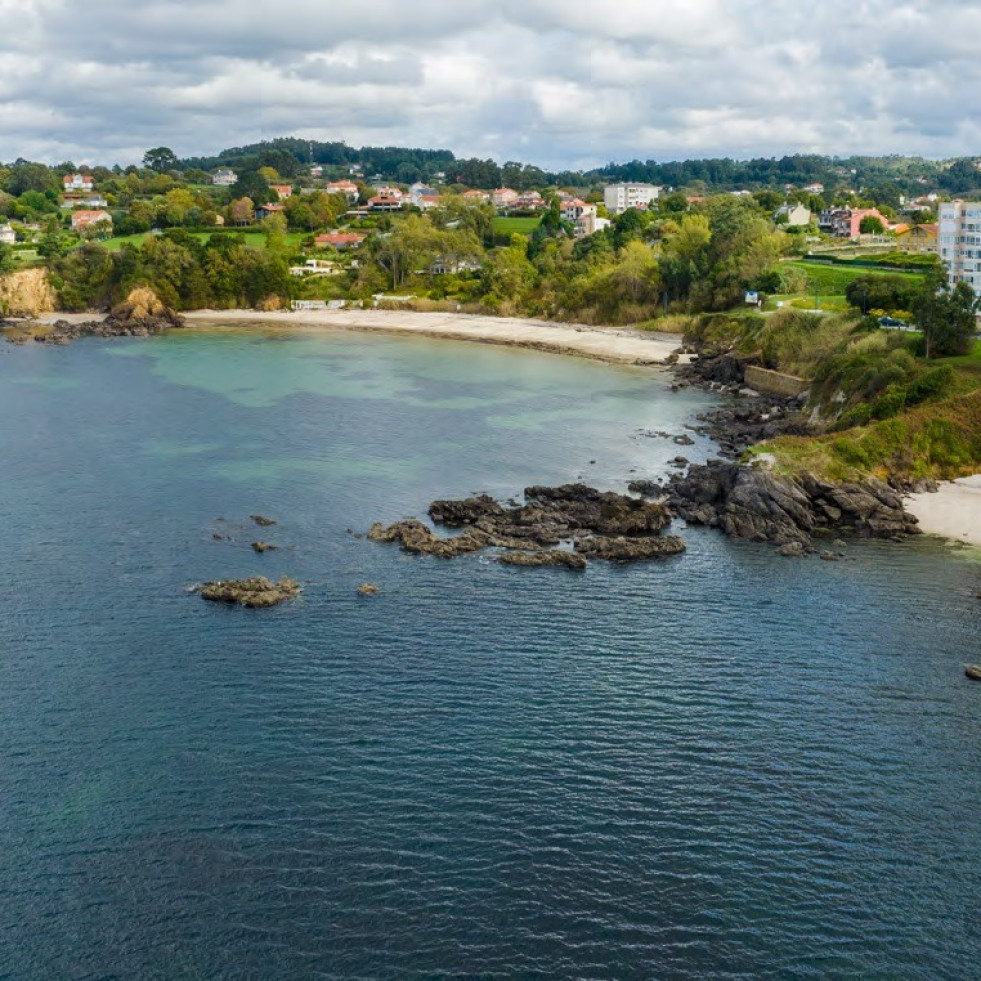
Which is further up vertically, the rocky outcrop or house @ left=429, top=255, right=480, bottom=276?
house @ left=429, top=255, right=480, bottom=276

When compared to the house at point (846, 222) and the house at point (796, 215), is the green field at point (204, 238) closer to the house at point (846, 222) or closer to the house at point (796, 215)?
the house at point (796, 215)

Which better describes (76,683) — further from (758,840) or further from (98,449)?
(98,449)

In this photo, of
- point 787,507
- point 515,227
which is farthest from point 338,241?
point 787,507

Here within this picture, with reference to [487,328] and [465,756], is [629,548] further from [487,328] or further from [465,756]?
[487,328]

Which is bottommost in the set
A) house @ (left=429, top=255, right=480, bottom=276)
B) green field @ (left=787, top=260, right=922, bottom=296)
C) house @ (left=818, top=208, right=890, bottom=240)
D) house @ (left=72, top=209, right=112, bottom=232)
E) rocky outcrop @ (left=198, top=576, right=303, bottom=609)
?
rocky outcrop @ (left=198, top=576, right=303, bottom=609)

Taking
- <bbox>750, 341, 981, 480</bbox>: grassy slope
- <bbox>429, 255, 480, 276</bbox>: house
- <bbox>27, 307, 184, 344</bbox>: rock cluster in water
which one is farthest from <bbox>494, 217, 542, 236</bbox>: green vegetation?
<bbox>750, 341, 981, 480</bbox>: grassy slope

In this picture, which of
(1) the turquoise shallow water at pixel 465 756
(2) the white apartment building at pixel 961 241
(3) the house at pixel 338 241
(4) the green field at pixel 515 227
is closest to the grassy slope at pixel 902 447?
(1) the turquoise shallow water at pixel 465 756

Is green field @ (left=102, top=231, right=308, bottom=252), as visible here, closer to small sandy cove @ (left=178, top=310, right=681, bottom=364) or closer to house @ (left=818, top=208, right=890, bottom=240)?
small sandy cove @ (left=178, top=310, right=681, bottom=364)

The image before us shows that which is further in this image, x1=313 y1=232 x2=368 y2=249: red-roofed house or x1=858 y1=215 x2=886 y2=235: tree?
x1=313 y1=232 x2=368 y2=249: red-roofed house
